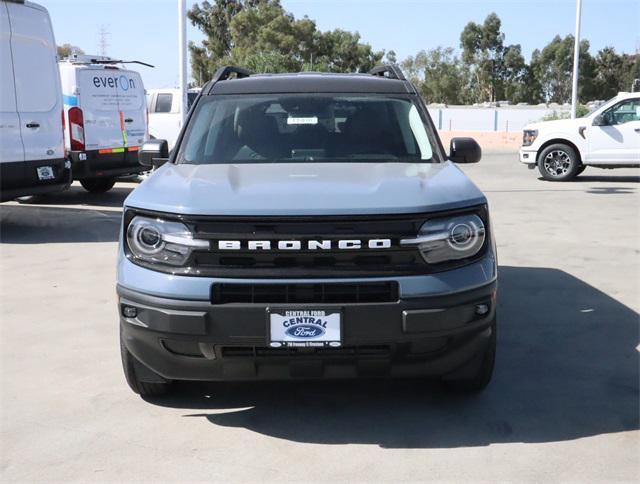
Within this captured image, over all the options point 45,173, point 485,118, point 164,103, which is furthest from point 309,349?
point 485,118

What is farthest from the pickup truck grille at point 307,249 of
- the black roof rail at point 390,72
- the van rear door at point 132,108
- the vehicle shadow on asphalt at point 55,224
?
the van rear door at point 132,108

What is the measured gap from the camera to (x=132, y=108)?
13273 millimetres

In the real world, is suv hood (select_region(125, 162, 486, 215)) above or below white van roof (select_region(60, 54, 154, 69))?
below

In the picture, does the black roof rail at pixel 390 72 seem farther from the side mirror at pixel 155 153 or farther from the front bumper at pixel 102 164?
the front bumper at pixel 102 164

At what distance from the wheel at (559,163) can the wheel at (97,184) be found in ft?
28.5

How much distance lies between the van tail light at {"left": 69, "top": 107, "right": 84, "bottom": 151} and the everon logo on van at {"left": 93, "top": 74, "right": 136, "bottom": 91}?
26.7 inches

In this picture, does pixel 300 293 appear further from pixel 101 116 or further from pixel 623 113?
pixel 623 113

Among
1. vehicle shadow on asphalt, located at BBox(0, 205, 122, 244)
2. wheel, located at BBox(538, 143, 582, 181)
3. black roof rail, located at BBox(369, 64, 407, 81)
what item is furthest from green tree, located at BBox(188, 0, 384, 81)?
black roof rail, located at BBox(369, 64, 407, 81)

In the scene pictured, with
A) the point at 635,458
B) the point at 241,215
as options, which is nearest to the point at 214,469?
the point at 241,215

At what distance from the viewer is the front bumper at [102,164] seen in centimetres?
1213

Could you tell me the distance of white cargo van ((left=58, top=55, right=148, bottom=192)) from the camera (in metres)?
12.1

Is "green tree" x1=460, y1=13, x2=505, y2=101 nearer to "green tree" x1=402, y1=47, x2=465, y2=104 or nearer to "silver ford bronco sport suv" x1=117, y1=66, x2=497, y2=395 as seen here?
"green tree" x1=402, y1=47, x2=465, y2=104

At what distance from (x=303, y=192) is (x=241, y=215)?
0.36 meters

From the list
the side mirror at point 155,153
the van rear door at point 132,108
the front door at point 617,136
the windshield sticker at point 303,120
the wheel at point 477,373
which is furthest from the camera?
the front door at point 617,136
